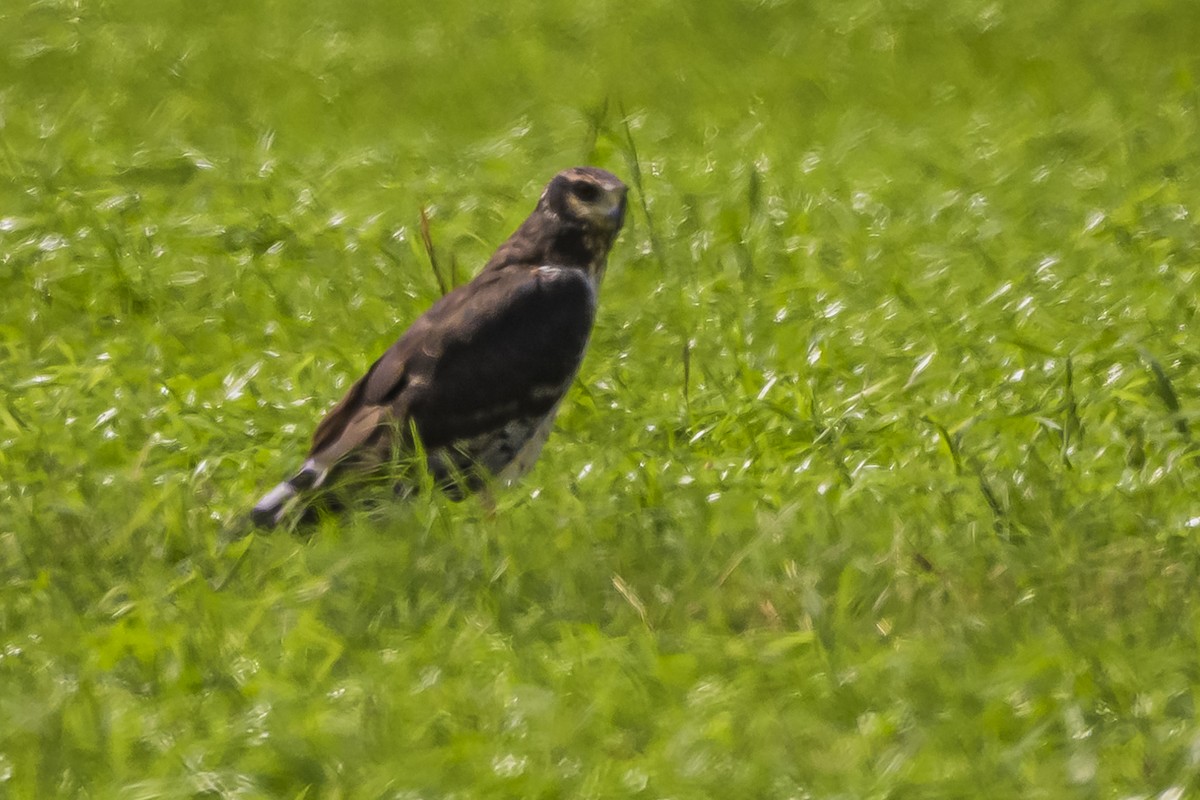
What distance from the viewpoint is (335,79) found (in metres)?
10.8

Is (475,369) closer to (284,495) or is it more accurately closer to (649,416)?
(284,495)

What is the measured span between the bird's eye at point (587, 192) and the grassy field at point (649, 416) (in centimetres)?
72

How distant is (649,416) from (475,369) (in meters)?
0.81

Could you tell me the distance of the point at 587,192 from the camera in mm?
5660

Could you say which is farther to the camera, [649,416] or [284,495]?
[649,416]

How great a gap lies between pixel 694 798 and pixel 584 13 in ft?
29.8

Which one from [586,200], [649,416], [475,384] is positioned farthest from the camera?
[649,416]

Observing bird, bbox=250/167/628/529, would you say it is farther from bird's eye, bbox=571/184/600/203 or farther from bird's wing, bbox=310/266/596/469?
bird's eye, bbox=571/184/600/203

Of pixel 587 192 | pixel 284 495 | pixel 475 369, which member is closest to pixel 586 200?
pixel 587 192

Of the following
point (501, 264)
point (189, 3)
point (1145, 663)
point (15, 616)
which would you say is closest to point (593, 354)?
point (501, 264)

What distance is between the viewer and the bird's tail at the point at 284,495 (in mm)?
4828

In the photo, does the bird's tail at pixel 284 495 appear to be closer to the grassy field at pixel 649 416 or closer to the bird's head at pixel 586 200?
the grassy field at pixel 649 416

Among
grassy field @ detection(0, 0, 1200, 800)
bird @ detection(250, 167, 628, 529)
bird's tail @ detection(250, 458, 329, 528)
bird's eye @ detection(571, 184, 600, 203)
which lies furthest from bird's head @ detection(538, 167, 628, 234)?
bird's tail @ detection(250, 458, 329, 528)

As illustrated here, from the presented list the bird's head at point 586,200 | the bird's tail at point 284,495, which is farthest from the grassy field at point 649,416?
the bird's head at point 586,200
